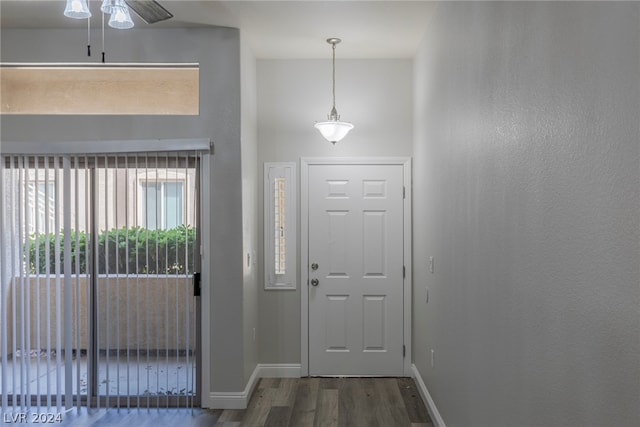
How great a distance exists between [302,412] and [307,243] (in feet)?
4.96

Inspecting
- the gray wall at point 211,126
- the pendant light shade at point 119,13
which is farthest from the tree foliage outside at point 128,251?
the pendant light shade at point 119,13

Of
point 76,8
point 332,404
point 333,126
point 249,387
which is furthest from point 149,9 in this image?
point 332,404

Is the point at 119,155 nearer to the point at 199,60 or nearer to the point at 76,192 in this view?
the point at 76,192

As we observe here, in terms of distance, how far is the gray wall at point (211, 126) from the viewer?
3943 mm

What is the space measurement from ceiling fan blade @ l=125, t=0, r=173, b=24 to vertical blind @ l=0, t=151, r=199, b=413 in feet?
4.22

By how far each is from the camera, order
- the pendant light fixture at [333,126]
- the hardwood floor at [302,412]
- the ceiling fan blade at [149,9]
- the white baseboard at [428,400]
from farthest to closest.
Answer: the pendant light fixture at [333,126]
the hardwood floor at [302,412]
the white baseboard at [428,400]
the ceiling fan blade at [149,9]

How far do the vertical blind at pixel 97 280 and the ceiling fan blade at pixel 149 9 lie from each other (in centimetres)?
129

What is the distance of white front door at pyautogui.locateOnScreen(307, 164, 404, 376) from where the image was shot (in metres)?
4.77

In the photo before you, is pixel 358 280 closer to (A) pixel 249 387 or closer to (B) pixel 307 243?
(B) pixel 307 243

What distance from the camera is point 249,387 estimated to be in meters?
4.17

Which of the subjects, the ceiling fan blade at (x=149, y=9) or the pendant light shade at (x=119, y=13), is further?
the ceiling fan blade at (x=149, y=9)

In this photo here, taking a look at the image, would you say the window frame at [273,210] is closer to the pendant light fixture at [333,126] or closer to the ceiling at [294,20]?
the pendant light fixture at [333,126]

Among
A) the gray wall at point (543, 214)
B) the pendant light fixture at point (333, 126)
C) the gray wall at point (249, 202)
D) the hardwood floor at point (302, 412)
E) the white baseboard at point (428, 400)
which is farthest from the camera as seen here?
the pendant light fixture at point (333, 126)

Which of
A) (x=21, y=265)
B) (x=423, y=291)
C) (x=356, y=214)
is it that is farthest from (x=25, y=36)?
(x=423, y=291)
